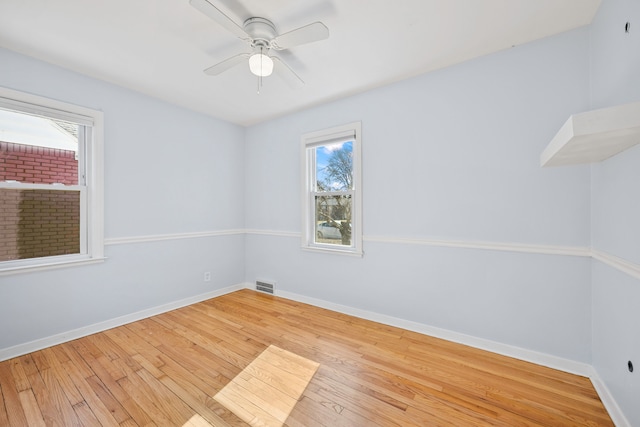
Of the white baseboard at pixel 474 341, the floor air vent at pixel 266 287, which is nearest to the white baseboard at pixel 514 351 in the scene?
the white baseboard at pixel 474 341

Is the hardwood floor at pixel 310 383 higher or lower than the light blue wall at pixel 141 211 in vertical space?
lower

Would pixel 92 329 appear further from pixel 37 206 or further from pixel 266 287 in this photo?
pixel 266 287

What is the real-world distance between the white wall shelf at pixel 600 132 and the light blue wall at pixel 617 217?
16 centimetres

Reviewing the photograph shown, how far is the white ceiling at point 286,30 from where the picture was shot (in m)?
1.71

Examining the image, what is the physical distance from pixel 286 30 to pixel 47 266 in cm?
294

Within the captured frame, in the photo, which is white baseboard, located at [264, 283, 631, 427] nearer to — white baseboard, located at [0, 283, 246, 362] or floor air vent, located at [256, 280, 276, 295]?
floor air vent, located at [256, 280, 276, 295]

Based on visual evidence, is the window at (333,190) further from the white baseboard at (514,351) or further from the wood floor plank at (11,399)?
the wood floor plank at (11,399)

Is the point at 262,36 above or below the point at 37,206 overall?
above

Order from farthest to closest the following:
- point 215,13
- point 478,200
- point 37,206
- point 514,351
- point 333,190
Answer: point 333,190 < point 37,206 < point 478,200 < point 514,351 < point 215,13

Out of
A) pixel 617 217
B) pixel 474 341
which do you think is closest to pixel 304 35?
pixel 617 217

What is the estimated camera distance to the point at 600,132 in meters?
1.04

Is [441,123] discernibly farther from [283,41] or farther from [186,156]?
[186,156]

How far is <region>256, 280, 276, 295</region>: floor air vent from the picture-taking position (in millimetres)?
3777

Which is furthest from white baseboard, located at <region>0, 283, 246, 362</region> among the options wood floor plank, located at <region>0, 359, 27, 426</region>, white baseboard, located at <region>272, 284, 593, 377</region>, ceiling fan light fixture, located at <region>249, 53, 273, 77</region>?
ceiling fan light fixture, located at <region>249, 53, 273, 77</region>
